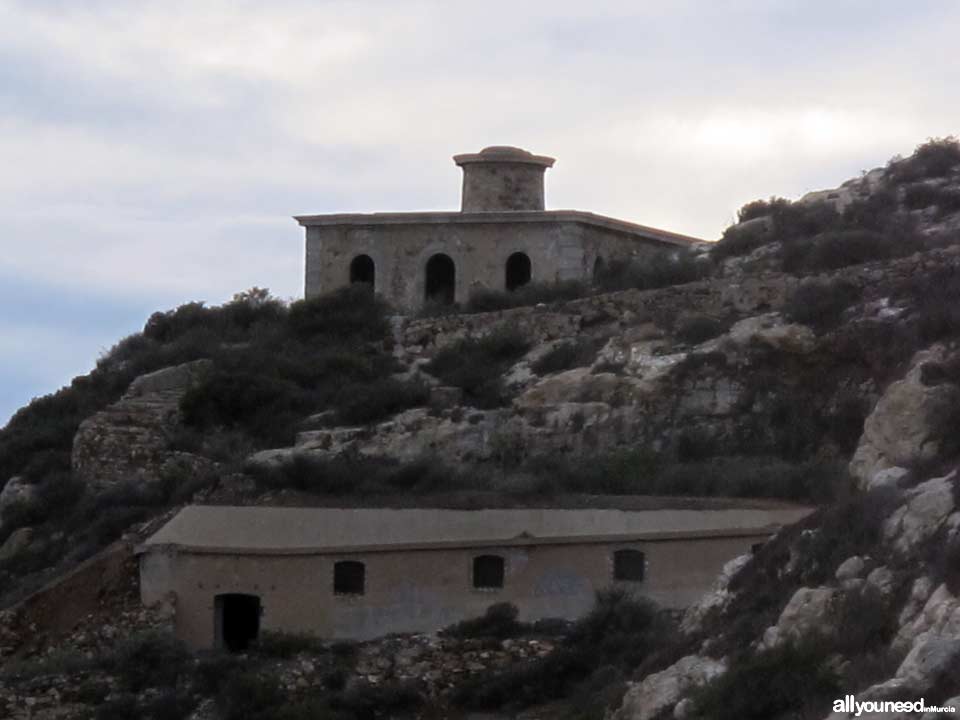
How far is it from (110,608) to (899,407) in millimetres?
12331

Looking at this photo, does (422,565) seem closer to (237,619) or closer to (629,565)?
(629,565)

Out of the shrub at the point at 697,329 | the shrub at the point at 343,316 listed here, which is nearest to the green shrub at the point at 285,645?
the shrub at the point at 697,329

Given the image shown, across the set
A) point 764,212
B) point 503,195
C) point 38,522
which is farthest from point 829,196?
point 38,522

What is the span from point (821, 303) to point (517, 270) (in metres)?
9.11

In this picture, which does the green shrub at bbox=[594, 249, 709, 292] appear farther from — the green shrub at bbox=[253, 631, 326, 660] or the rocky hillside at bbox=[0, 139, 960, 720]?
the green shrub at bbox=[253, 631, 326, 660]

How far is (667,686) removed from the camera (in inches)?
787

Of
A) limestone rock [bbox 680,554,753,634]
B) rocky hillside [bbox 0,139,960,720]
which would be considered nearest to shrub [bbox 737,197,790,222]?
rocky hillside [bbox 0,139,960,720]

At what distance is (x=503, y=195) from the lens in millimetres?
46125

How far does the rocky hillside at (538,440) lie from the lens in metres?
22.1

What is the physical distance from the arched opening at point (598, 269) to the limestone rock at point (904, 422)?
15626 mm

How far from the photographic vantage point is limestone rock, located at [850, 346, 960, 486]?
23.2 metres

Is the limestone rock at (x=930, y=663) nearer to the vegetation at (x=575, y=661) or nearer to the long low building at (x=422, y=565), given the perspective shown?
the vegetation at (x=575, y=661)

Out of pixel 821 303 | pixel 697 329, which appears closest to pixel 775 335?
pixel 821 303

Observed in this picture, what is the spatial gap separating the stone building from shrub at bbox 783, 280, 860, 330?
6.77 metres
